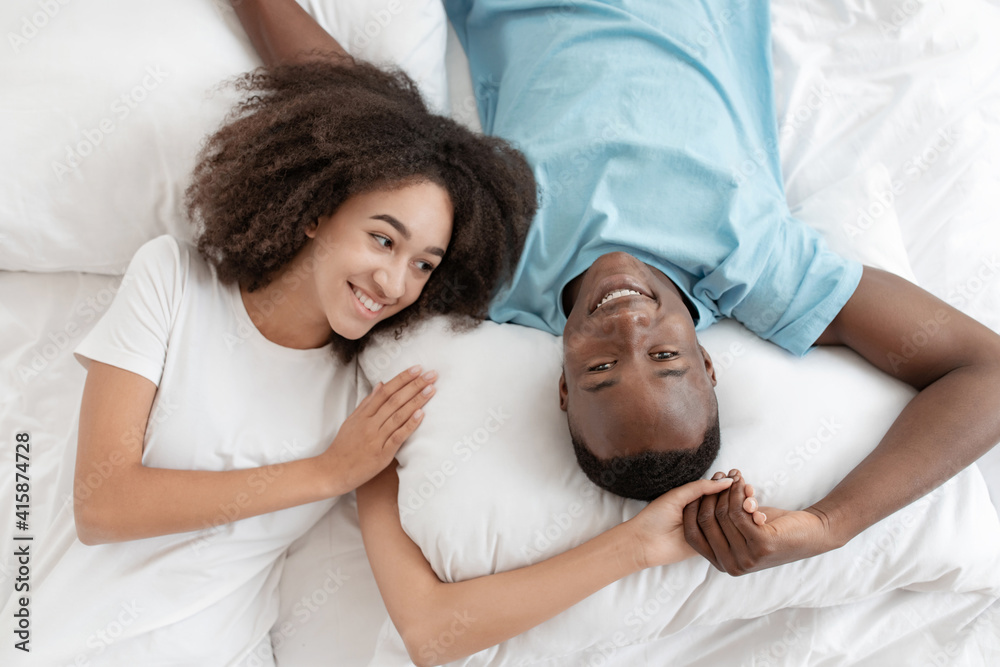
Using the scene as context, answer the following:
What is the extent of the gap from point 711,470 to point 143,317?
48.9 inches

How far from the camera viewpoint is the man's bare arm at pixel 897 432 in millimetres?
1288

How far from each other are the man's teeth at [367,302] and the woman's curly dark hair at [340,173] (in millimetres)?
141

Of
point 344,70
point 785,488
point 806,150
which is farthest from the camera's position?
point 806,150

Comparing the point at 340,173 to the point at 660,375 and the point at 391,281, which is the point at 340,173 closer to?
the point at 391,281

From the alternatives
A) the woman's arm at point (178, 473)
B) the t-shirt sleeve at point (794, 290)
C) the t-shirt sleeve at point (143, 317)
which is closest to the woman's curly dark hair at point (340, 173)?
the t-shirt sleeve at point (143, 317)

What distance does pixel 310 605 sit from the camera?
1.64 m

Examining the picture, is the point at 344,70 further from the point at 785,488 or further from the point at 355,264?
the point at 785,488

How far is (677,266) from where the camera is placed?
165 centimetres

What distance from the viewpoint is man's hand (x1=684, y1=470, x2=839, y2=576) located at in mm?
1261

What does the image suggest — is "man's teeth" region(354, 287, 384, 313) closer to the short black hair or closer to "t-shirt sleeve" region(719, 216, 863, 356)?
the short black hair

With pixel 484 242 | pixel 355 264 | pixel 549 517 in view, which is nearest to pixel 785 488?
pixel 549 517

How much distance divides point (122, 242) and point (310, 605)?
3.31ft

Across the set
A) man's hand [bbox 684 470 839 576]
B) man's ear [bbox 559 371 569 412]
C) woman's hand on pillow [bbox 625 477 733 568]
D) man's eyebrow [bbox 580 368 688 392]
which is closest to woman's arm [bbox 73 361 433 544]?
man's ear [bbox 559 371 569 412]

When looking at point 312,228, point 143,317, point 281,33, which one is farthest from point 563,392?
point 281,33
